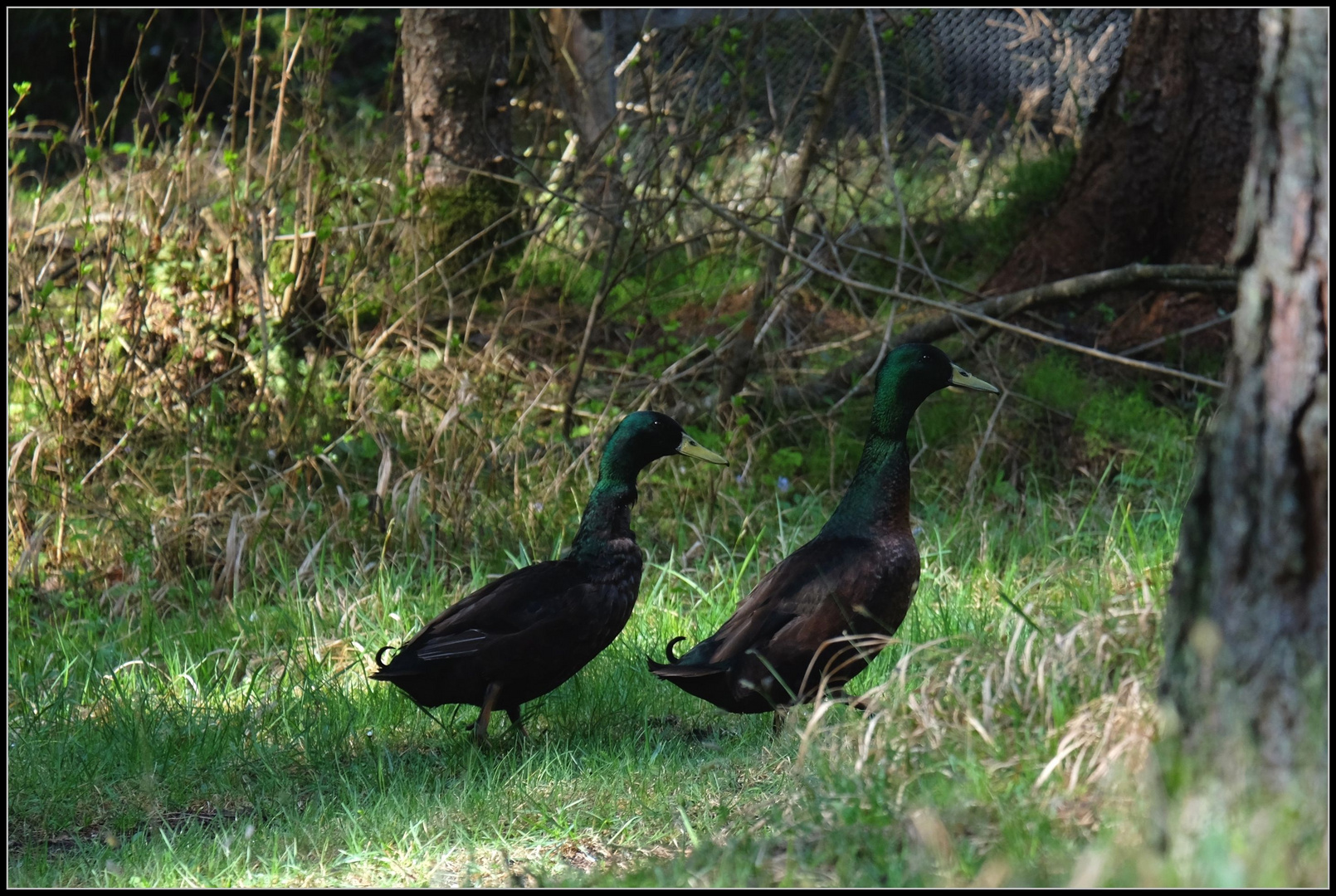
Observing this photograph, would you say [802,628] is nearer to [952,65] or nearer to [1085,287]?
[1085,287]

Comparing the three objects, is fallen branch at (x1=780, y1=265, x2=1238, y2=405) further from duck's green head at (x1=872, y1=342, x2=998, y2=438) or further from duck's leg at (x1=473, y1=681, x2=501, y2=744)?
duck's leg at (x1=473, y1=681, x2=501, y2=744)

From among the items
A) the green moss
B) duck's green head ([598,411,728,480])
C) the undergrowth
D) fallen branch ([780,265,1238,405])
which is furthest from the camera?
the green moss

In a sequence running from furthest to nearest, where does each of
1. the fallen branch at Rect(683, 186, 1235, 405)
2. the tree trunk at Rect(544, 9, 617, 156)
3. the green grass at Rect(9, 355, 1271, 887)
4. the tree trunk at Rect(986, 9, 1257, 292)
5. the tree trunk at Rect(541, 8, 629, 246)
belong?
1. the tree trunk at Rect(544, 9, 617, 156)
2. the tree trunk at Rect(541, 8, 629, 246)
3. the tree trunk at Rect(986, 9, 1257, 292)
4. the fallen branch at Rect(683, 186, 1235, 405)
5. the green grass at Rect(9, 355, 1271, 887)

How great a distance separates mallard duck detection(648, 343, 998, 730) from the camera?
4.10 metres

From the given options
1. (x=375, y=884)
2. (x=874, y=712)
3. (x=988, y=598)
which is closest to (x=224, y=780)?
(x=375, y=884)

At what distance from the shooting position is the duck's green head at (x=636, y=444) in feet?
15.7

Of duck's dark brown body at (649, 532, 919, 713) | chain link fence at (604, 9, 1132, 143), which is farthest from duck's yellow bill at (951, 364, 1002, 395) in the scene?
chain link fence at (604, 9, 1132, 143)

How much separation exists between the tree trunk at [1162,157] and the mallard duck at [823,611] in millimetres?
3259

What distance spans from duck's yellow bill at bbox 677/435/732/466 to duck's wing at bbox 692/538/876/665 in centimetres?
66

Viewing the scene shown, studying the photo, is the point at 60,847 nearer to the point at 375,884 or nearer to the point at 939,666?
the point at 375,884

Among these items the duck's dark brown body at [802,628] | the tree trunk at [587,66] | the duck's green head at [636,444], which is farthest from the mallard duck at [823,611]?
the tree trunk at [587,66]

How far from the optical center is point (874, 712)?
11.0 feet

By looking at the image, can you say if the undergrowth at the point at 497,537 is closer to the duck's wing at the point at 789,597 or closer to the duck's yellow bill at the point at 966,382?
the duck's wing at the point at 789,597

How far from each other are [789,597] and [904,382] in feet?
3.09
